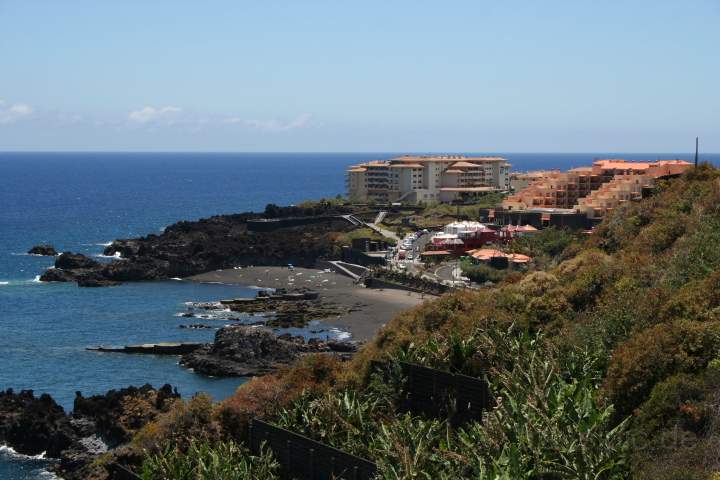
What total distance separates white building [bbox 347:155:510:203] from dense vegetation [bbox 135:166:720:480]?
67.0m

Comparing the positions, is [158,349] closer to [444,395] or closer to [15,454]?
[15,454]

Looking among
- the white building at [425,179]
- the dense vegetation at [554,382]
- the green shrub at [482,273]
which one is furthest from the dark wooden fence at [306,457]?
the white building at [425,179]

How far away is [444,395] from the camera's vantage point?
22.9 m

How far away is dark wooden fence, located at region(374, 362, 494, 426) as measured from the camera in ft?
72.5

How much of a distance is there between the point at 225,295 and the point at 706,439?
170 feet

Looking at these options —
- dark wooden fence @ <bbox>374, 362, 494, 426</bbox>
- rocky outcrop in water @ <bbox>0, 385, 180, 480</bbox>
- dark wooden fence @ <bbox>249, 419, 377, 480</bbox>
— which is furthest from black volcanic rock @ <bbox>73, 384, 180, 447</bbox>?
dark wooden fence @ <bbox>374, 362, 494, 426</bbox>

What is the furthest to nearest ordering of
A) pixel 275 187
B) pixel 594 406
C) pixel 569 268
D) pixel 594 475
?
pixel 275 187, pixel 569 268, pixel 594 406, pixel 594 475

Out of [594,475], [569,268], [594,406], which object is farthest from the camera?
[569,268]

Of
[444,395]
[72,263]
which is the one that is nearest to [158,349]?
[444,395]

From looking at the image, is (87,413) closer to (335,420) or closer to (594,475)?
(335,420)

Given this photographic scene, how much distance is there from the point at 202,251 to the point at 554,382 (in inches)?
2434

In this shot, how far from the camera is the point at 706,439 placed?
54.7 feet

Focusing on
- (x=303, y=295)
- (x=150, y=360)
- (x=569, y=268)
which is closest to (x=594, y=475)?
(x=569, y=268)

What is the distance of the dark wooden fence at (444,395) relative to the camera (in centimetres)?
2209
